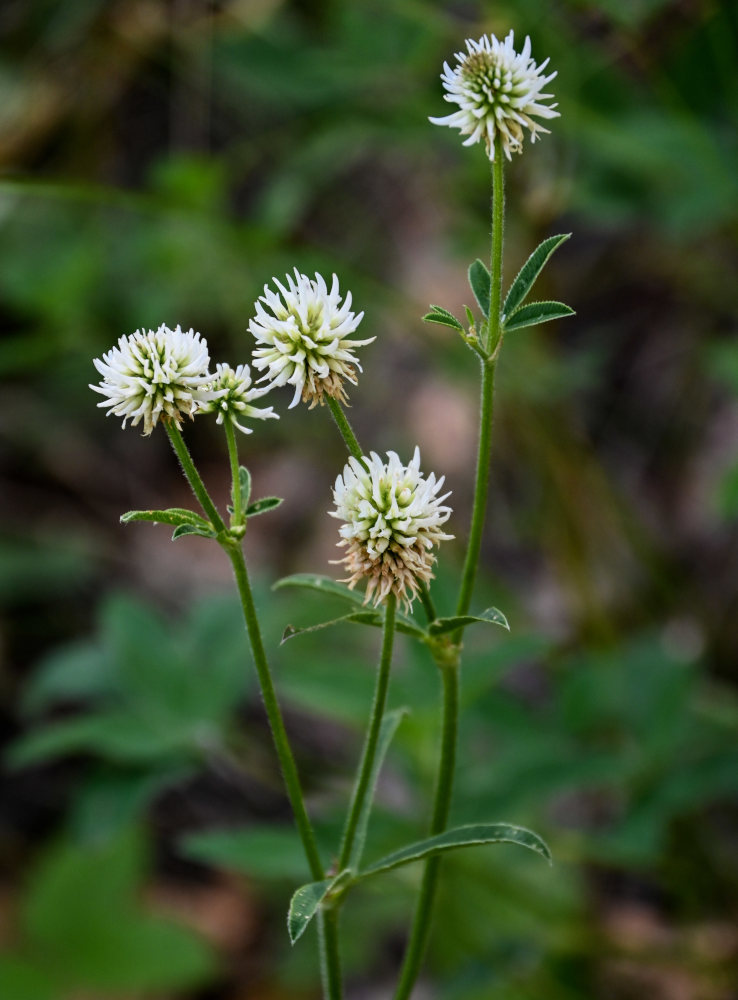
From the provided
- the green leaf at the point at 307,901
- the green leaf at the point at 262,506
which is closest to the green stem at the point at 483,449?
the green leaf at the point at 262,506

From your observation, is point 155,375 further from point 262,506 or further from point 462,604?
point 462,604

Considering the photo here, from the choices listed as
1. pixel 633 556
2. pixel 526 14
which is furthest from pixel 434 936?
pixel 526 14

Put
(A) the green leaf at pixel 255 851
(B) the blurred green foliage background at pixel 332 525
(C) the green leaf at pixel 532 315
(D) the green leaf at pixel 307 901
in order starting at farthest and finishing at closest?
1. (B) the blurred green foliage background at pixel 332 525
2. (A) the green leaf at pixel 255 851
3. (C) the green leaf at pixel 532 315
4. (D) the green leaf at pixel 307 901

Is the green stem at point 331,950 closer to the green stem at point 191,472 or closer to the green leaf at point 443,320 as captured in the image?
the green stem at point 191,472

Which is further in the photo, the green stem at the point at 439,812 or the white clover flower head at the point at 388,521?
the green stem at the point at 439,812

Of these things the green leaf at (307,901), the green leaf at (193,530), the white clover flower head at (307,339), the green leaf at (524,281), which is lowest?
the green leaf at (307,901)

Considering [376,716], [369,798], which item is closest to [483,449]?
[376,716]

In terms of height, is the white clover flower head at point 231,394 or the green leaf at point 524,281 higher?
the green leaf at point 524,281

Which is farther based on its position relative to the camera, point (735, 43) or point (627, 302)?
point (627, 302)

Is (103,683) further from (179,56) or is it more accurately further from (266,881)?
(179,56)
